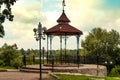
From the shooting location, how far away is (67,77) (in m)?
26.3

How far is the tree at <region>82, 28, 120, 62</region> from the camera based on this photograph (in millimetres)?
78312

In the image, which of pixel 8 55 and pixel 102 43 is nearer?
pixel 8 55

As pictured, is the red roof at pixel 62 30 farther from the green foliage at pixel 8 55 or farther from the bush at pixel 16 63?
the green foliage at pixel 8 55

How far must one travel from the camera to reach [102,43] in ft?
263

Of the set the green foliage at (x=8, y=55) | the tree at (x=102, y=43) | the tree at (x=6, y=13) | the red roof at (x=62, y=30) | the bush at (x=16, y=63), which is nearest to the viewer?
the tree at (x=6, y=13)

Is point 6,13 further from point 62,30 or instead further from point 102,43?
point 102,43

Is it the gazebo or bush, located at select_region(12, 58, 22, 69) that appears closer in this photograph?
the gazebo

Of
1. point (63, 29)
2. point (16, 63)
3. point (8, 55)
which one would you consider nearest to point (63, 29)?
point (63, 29)

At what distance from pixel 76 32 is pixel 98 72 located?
15.4 feet

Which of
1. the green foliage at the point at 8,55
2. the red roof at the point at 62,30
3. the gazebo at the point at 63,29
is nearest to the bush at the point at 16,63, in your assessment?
the green foliage at the point at 8,55

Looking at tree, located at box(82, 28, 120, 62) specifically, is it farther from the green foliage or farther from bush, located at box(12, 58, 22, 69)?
bush, located at box(12, 58, 22, 69)

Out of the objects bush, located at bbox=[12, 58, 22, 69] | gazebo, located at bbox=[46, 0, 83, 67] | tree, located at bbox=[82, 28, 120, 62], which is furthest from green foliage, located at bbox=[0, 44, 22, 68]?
tree, located at bbox=[82, 28, 120, 62]

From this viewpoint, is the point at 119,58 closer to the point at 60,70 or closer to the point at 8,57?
the point at 8,57

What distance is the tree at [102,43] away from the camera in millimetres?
78312
